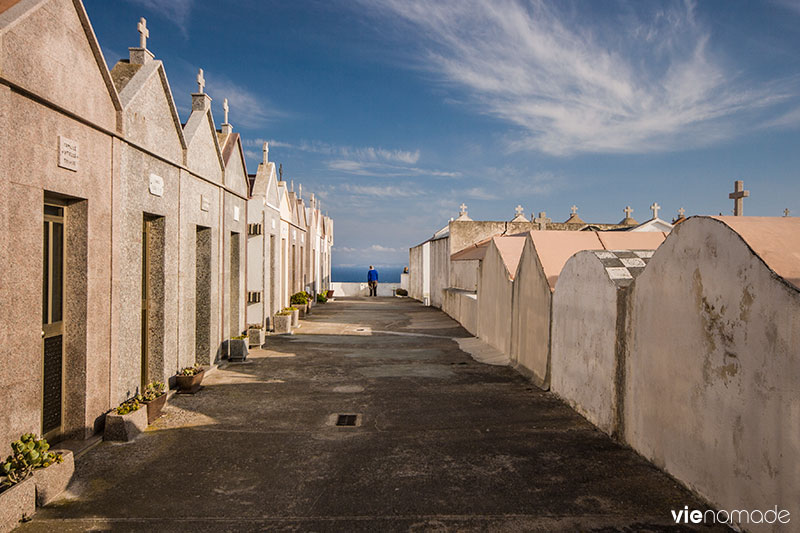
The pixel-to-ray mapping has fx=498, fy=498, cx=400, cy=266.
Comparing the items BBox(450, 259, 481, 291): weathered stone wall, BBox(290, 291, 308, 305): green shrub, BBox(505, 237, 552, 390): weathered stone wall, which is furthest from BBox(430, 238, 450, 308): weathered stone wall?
BBox(505, 237, 552, 390): weathered stone wall

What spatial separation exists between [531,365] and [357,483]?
5121 mm

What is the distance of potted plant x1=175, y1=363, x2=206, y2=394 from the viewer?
7.82 meters

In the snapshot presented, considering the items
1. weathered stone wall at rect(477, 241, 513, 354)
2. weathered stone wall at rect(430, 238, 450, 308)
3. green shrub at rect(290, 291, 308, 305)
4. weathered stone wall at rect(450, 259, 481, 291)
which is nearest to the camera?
weathered stone wall at rect(477, 241, 513, 354)

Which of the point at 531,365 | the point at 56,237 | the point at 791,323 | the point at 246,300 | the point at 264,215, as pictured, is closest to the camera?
the point at 791,323

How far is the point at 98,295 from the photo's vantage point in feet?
18.5

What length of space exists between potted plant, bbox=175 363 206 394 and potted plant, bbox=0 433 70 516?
11.0ft

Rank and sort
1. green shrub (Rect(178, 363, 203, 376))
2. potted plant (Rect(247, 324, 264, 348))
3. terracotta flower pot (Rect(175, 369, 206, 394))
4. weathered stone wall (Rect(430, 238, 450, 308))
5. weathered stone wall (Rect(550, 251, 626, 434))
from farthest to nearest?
1. weathered stone wall (Rect(430, 238, 450, 308))
2. potted plant (Rect(247, 324, 264, 348))
3. green shrub (Rect(178, 363, 203, 376))
4. terracotta flower pot (Rect(175, 369, 206, 394))
5. weathered stone wall (Rect(550, 251, 626, 434))

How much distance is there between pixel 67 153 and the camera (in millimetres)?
5047

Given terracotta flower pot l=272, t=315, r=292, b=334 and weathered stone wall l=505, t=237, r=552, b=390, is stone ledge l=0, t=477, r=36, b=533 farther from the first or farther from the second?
terracotta flower pot l=272, t=315, r=292, b=334

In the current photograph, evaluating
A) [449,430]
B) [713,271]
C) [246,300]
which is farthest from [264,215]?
[713,271]

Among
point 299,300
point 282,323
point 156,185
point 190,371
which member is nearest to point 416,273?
point 299,300

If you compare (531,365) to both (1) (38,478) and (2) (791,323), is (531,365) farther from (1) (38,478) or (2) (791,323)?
(1) (38,478)

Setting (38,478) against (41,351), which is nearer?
(38,478)

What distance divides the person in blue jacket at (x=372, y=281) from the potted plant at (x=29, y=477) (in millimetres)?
29302
